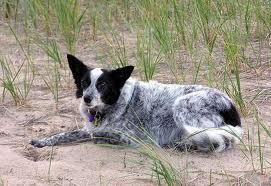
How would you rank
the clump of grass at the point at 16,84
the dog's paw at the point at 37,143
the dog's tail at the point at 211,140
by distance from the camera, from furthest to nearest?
the clump of grass at the point at 16,84
the dog's paw at the point at 37,143
the dog's tail at the point at 211,140

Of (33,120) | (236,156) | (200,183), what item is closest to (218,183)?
(200,183)

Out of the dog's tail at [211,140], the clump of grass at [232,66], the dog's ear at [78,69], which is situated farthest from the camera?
the clump of grass at [232,66]

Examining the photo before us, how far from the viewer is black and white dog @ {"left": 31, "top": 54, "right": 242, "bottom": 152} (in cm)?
512

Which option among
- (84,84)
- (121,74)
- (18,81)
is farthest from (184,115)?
(18,81)

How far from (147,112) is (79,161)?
0.84m

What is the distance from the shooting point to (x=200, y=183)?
443 centimetres

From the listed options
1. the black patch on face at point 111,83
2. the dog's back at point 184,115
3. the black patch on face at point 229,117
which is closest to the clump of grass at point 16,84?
the black patch on face at point 111,83

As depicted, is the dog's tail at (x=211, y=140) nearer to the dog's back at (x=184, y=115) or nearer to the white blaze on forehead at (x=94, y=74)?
the dog's back at (x=184, y=115)

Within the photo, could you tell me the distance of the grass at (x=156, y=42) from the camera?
642 cm

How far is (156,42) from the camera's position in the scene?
7.21m

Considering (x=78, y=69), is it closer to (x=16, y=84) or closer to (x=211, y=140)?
(x=211, y=140)

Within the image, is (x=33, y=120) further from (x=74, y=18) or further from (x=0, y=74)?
(x=74, y=18)

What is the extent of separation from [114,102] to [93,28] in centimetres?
279

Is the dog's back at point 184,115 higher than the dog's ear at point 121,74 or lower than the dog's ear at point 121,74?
lower
